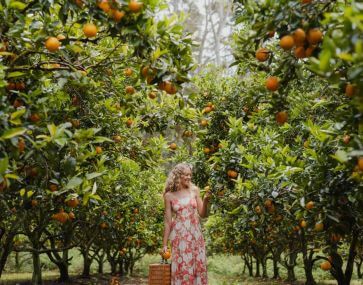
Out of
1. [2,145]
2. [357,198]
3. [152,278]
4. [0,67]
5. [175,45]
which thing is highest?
[175,45]

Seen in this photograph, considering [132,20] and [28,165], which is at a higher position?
[132,20]

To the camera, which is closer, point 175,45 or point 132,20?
point 132,20

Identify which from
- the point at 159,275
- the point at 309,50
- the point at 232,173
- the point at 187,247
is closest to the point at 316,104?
the point at 309,50

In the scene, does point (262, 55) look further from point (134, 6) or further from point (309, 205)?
point (309, 205)

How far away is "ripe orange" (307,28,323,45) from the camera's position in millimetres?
2123

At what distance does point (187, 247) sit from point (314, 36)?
10.7ft

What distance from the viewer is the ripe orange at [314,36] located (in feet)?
6.97

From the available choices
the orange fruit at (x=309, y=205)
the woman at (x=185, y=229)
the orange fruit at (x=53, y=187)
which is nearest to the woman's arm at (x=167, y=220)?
the woman at (x=185, y=229)

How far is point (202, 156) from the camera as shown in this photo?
6.64 metres

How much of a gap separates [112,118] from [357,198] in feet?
9.01

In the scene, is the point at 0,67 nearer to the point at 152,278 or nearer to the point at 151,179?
the point at 152,278

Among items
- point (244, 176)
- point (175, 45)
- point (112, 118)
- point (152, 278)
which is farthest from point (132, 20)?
Answer: point (152, 278)

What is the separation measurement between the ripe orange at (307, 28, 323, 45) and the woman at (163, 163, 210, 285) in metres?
3.02

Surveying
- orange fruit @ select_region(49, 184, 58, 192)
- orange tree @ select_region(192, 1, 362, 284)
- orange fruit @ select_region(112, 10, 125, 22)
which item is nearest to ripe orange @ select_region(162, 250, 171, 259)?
orange tree @ select_region(192, 1, 362, 284)
